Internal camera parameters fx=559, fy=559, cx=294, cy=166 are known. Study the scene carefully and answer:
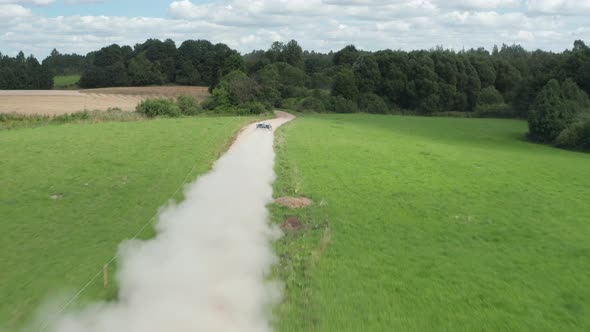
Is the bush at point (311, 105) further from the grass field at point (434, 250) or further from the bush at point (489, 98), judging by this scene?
the grass field at point (434, 250)

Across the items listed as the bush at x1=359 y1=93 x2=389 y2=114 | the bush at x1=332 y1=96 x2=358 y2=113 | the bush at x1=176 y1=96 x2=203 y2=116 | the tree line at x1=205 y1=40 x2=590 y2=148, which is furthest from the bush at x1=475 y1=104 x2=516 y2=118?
the bush at x1=176 y1=96 x2=203 y2=116

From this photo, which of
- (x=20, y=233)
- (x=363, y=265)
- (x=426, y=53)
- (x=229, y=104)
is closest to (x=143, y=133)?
(x=20, y=233)

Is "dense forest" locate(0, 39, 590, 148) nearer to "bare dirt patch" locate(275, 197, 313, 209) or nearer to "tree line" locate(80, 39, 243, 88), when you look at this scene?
"tree line" locate(80, 39, 243, 88)

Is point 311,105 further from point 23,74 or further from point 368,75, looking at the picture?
point 23,74

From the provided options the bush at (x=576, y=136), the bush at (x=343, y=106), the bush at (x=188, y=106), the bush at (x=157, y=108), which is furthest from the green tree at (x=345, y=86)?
the bush at (x=576, y=136)

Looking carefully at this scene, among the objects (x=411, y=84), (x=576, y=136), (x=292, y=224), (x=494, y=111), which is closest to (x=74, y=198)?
(x=292, y=224)

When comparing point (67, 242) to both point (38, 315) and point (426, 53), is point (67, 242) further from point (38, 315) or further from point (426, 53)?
point (426, 53)
